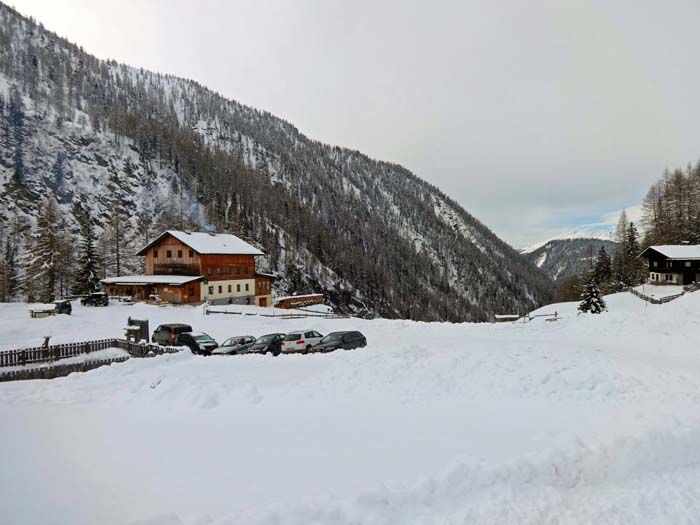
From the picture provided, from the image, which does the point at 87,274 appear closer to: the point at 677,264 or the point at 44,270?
the point at 44,270

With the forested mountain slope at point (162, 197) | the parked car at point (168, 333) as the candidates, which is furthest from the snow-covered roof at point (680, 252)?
the forested mountain slope at point (162, 197)

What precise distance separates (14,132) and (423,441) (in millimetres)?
139824

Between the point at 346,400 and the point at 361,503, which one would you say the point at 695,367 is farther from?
the point at 361,503

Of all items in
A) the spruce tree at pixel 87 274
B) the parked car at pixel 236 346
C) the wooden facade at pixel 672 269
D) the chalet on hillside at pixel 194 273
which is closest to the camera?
the parked car at pixel 236 346

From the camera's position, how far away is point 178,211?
11469 centimetres

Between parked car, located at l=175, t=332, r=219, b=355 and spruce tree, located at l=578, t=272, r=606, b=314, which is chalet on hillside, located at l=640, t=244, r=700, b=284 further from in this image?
parked car, located at l=175, t=332, r=219, b=355

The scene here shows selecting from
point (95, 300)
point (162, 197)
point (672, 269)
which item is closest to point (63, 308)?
point (95, 300)

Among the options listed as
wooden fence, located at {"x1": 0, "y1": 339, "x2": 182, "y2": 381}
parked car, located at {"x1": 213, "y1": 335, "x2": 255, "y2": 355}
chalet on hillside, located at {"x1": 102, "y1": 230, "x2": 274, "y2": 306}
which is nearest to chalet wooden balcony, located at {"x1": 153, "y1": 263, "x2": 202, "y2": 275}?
chalet on hillside, located at {"x1": 102, "y1": 230, "x2": 274, "y2": 306}

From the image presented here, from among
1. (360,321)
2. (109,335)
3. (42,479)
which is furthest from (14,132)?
(42,479)

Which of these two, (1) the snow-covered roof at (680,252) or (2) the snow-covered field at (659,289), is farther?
(1) the snow-covered roof at (680,252)

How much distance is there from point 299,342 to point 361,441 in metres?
14.9

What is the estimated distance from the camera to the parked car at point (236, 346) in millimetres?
23297

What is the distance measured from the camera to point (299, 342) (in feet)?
78.2

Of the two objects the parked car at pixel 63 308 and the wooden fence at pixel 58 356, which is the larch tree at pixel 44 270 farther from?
the wooden fence at pixel 58 356
